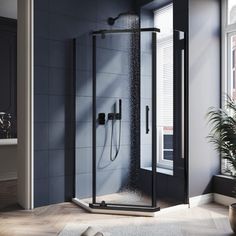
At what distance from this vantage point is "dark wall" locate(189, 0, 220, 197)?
140 inches

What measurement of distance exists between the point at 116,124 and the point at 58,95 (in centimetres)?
76

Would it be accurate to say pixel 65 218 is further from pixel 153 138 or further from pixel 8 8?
pixel 8 8

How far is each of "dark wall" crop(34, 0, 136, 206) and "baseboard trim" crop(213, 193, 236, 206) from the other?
5.38ft

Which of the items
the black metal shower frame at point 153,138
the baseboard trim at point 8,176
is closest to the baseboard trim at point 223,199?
the black metal shower frame at point 153,138

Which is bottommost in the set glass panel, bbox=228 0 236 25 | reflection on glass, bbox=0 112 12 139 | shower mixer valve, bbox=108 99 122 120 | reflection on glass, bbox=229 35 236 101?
reflection on glass, bbox=0 112 12 139

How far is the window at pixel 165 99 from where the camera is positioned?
3422 mm

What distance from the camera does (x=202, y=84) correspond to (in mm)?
3635

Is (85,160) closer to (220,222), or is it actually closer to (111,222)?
(111,222)

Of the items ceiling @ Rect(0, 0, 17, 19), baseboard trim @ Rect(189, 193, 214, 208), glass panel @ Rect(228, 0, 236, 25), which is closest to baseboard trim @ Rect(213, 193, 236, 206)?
baseboard trim @ Rect(189, 193, 214, 208)

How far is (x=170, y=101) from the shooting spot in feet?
11.5

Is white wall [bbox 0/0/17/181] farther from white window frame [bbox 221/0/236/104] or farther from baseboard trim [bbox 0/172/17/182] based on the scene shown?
white window frame [bbox 221/0/236/104]

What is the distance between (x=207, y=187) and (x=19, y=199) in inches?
88.0

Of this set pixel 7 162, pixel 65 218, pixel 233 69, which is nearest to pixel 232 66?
pixel 233 69

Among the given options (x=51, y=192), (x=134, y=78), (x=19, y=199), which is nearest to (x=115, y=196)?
(x=51, y=192)
